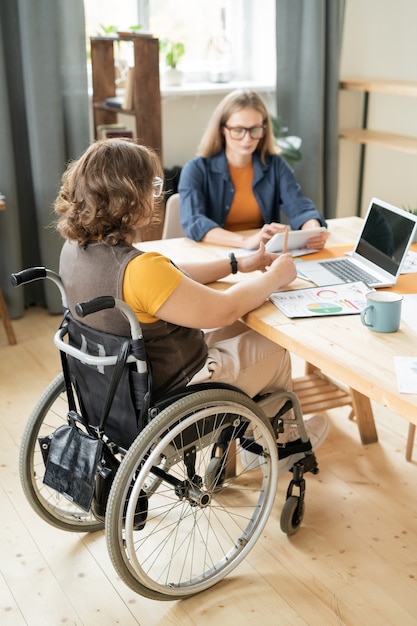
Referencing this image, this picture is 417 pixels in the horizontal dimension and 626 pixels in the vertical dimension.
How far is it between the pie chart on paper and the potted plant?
2.44 meters

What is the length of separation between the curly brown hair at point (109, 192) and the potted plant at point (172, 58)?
7.94 feet

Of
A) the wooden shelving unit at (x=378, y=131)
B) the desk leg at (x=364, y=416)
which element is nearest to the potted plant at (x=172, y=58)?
the wooden shelving unit at (x=378, y=131)

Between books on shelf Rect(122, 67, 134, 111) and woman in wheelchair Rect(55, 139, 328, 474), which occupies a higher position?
books on shelf Rect(122, 67, 134, 111)

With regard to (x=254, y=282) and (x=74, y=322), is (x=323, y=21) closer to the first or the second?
(x=254, y=282)

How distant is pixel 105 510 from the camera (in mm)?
1772

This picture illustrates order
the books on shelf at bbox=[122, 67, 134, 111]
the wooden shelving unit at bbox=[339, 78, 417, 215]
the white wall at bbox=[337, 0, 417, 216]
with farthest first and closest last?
the white wall at bbox=[337, 0, 417, 216], the wooden shelving unit at bbox=[339, 78, 417, 215], the books on shelf at bbox=[122, 67, 134, 111]

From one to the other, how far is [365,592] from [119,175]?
1191 mm

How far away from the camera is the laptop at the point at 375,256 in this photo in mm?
2066

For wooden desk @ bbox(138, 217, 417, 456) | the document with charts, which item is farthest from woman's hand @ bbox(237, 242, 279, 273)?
the document with charts

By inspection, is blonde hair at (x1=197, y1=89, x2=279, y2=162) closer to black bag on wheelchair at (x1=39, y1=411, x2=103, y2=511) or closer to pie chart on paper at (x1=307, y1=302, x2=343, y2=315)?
pie chart on paper at (x1=307, y1=302, x2=343, y2=315)

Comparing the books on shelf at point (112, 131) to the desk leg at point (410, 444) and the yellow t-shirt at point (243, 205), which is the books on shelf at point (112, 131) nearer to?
the yellow t-shirt at point (243, 205)

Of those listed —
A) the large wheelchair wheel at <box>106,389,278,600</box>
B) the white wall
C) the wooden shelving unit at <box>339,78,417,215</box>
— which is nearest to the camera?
the large wheelchair wheel at <box>106,389,278,600</box>

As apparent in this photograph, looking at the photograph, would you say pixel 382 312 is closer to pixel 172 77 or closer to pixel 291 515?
pixel 291 515

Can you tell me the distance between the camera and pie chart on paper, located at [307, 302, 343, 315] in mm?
1917
